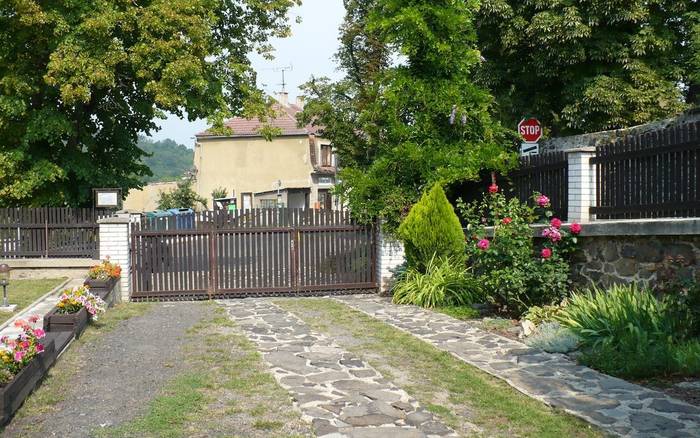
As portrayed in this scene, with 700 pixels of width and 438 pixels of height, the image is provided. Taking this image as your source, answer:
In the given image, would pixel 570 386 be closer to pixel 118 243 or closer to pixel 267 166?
pixel 118 243

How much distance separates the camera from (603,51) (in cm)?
1986

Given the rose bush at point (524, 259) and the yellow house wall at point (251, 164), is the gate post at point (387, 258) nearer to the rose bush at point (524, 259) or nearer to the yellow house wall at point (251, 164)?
the rose bush at point (524, 259)

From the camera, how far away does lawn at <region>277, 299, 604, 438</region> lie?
5008 mm

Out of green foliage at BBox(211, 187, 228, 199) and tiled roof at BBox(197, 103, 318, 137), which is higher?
tiled roof at BBox(197, 103, 318, 137)

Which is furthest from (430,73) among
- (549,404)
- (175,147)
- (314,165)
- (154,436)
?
(175,147)

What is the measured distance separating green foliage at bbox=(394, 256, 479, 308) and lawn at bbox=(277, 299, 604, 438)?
2237 millimetres

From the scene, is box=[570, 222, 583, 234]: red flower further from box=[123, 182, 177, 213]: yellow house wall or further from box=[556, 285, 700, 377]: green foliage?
box=[123, 182, 177, 213]: yellow house wall

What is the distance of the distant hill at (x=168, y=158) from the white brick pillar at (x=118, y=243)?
10218 cm

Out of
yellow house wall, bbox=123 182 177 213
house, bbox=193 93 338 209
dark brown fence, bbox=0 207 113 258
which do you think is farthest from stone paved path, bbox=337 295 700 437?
yellow house wall, bbox=123 182 177 213

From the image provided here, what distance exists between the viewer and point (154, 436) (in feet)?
15.6

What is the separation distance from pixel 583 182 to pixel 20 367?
769cm

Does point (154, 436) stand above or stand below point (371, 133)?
below

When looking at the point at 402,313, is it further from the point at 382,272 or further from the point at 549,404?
the point at 549,404

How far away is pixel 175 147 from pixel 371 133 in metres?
136
